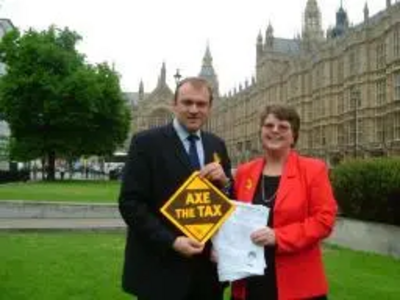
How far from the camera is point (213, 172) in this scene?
4328mm

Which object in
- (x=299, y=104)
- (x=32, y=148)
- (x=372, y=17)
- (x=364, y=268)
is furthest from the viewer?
(x=299, y=104)

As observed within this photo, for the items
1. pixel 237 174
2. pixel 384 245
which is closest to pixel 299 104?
pixel 384 245

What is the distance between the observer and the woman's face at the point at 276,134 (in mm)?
4547

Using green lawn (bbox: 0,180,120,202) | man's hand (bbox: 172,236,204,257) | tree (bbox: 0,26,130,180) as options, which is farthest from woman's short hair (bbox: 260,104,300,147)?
tree (bbox: 0,26,130,180)

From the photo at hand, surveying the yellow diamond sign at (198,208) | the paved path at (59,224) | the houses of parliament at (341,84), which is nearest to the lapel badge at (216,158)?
the yellow diamond sign at (198,208)

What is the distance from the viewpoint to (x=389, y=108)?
54.8m

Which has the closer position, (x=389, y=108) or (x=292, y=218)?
(x=292, y=218)

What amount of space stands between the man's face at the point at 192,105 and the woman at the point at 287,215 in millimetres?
447

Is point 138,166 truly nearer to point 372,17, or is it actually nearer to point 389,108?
point 389,108

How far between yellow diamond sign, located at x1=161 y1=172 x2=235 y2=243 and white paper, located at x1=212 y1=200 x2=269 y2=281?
8cm

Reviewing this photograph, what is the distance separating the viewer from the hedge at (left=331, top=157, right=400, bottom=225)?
12.4 m

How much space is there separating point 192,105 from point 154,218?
766 mm

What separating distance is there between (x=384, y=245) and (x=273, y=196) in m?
8.36

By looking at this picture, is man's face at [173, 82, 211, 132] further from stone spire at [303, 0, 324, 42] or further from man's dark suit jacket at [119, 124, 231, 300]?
stone spire at [303, 0, 324, 42]
